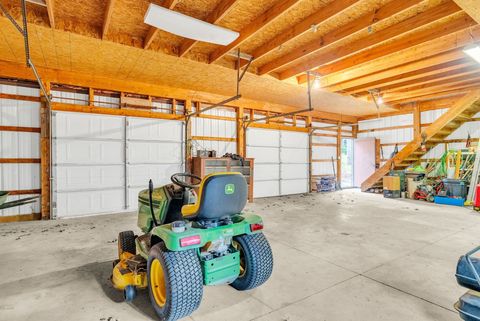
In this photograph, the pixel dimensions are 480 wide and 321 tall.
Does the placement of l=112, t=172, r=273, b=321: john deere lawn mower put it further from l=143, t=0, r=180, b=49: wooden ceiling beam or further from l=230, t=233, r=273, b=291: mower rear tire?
l=143, t=0, r=180, b=49: wooden ceiling beam

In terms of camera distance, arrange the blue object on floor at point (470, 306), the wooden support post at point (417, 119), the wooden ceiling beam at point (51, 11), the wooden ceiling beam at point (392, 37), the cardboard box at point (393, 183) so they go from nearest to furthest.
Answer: the blue object on floor at point (470, 306)
the wooden ceiling beam at point (51, 11)
the wooden ceiling beam at point (392, 37)
the cardboard box at point (393, 183)
the wooden support post at point (417, 119)

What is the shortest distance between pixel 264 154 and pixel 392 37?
5.11 m

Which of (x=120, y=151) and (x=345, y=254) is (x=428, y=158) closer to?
(x=345, y=254)

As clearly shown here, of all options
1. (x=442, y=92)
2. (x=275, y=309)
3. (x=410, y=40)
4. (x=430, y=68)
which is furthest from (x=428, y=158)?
(x=275, y=309)

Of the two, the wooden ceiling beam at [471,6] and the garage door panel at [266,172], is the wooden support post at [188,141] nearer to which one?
the garage door panel at [266,172]

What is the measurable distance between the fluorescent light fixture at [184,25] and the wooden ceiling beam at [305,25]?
110cm

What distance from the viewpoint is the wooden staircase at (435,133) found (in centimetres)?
721

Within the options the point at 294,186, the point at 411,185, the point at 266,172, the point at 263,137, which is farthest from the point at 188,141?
the point at 411,185

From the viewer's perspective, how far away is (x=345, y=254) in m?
3.30

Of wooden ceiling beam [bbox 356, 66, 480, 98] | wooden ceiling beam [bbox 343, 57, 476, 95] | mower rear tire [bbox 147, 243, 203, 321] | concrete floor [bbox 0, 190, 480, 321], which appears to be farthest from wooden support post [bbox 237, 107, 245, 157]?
mower rear tire [bbox 147, 243, 203, 321]

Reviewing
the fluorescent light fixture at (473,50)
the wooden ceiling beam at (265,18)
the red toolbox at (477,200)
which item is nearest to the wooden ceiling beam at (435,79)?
the fluorescent light fixture at (473,50)

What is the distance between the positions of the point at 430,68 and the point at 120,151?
7.16 metres

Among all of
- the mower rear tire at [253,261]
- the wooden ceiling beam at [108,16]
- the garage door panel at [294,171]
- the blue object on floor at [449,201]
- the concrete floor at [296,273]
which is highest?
the wooden ceiling beam at [108,16]

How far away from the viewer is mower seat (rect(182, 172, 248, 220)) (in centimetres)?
195
